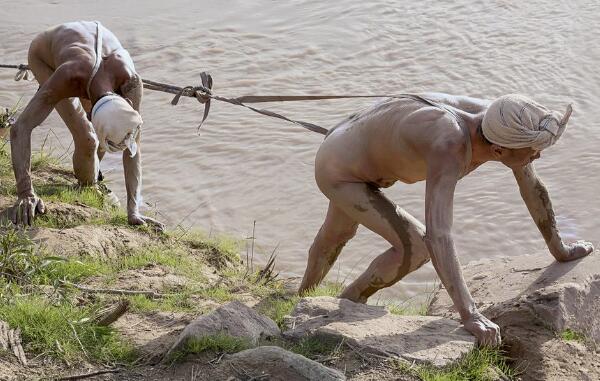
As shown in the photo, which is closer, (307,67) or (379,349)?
(379,349)

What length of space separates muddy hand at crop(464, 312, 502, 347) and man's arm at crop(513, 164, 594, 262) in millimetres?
945

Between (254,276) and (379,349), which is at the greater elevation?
(379,349)

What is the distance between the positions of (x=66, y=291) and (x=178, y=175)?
3.90m

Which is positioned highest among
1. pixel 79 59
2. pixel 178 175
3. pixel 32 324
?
pixel 79 59

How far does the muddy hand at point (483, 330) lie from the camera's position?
13.6 ft

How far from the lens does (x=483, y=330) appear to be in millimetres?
4156

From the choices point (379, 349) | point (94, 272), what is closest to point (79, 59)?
point (94, 272)

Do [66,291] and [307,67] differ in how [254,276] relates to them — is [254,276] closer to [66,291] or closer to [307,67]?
[66,291]

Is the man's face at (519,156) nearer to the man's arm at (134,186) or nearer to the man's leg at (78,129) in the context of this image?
the man's arm at (134,186)

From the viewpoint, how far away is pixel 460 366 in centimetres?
398

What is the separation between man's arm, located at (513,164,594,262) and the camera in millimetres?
4930

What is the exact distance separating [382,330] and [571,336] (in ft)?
2.87

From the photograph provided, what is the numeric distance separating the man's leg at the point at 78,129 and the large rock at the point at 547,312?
2.73 meters

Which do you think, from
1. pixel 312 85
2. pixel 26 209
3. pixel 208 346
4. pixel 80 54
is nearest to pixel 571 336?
pixel 208 346
